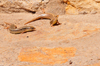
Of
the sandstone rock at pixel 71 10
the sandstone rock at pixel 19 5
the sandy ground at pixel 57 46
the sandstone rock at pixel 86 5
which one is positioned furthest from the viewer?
the sandstone rock at pixel 19 5

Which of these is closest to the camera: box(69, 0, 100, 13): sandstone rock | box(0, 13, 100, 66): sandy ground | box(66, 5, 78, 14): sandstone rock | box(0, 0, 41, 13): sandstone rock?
box(0, 13, 100, 66): sandy ground

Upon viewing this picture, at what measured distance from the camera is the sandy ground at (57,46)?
323cm

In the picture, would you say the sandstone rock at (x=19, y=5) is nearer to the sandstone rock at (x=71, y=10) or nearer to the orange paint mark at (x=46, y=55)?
the sandstone rock at (x=71, y=10)

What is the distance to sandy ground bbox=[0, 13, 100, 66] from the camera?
10.6 ft

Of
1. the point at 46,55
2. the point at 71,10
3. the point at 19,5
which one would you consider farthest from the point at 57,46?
the point at 19,5

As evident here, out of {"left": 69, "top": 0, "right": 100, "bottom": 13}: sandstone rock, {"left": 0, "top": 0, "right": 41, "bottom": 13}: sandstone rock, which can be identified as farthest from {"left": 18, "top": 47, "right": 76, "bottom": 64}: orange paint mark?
{"left": 0, "top": 0, "right": 41, "bottom": 13}: sandstone rock

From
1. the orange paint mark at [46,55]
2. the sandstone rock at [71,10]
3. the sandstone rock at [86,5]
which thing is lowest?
the orange paint mark at [46,55]

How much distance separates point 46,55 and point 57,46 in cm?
52

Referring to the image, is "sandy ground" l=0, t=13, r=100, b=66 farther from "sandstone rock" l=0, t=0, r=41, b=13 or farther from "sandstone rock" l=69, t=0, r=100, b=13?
"sandstone rock" l=0, t=0, r=41, b=13

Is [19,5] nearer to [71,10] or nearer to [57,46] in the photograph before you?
[71,10]

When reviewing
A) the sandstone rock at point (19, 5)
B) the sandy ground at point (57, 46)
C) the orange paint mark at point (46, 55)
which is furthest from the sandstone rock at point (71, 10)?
the orange paint mark at point (46, 55)

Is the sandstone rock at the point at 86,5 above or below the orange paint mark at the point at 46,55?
above

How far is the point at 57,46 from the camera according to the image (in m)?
3.93

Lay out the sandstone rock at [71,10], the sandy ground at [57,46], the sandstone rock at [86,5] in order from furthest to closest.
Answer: the sandstone rock at [71,10]
the sandstone rock at [86,5]
the sandy ground at [57,46]
